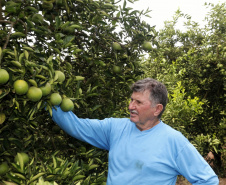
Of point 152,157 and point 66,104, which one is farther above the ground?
point 66,104

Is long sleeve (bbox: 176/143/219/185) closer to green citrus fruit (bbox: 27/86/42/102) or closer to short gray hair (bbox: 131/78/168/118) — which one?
short gray hair (bbox: 131/78/168/118)

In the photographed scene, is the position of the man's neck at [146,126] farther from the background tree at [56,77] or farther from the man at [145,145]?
the background tree at [56,77]

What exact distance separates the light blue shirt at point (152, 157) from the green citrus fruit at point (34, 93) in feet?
1.43

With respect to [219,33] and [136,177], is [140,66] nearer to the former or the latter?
[136,177]

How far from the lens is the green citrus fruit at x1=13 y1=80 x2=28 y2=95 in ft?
5.59

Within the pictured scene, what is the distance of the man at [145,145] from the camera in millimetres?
2072

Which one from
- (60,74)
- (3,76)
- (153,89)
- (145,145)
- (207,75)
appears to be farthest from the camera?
(207,75)

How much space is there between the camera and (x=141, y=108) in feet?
7.32

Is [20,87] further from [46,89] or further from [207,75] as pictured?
[207,75]

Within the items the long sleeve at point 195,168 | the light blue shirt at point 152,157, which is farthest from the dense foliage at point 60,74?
the long sleeve at point 195,168

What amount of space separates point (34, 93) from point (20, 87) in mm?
90

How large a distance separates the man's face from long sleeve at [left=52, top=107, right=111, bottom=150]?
1.02 ft

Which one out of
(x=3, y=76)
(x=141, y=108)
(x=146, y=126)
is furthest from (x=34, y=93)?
(x=146, y=126)

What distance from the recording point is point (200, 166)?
2.06 meters
